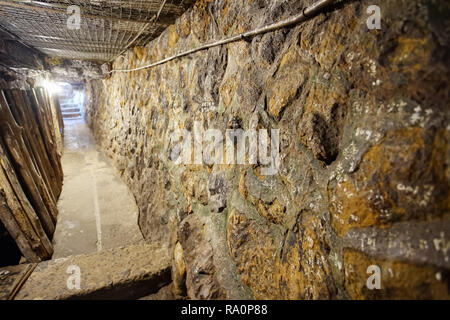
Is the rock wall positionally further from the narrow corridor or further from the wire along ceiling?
the narrow corridor

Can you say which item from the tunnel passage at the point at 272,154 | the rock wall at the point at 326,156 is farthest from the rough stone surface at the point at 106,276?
the rock wall at the point at 326,156

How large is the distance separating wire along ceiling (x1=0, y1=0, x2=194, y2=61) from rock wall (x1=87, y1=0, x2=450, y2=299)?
34 centimetres

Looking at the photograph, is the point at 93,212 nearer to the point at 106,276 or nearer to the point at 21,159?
the point at 21,159

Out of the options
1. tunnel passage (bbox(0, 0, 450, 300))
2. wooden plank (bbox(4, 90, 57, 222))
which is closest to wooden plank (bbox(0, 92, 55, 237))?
tunnel passage (bbox(0, 0, 450, 300))

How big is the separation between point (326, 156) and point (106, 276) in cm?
198

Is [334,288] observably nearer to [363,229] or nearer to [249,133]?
[363,229]

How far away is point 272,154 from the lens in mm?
1060

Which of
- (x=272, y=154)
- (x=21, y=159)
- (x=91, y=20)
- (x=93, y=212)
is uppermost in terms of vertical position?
(x=91, y=20)

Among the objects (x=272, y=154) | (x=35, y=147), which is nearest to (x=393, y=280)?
(x=272, y=154)

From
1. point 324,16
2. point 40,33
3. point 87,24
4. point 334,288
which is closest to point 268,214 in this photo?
point 334,288

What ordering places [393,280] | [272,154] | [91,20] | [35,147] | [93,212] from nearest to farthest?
[393,280] < [272,154] < [91,20] < [93,212] < [35,147]

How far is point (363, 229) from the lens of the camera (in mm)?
724

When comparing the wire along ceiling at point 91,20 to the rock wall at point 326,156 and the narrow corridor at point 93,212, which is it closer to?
the rock wall at point 326,156

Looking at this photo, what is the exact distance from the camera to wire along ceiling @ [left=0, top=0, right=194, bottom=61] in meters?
1.73
